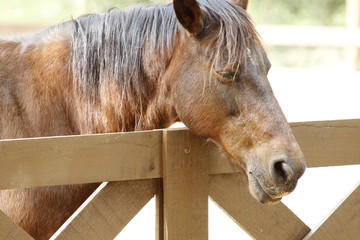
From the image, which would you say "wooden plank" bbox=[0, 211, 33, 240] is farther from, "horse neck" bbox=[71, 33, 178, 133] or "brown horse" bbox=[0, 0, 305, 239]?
"horse neck" bbox=[71, 33, 178, 133]

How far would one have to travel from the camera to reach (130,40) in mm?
2900

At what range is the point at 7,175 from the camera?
82.9 inches

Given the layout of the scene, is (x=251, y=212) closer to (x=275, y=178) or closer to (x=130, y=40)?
(x=275, y=178)

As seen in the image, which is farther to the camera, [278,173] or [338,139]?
Result: [338,139]

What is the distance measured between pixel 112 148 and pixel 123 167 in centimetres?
9

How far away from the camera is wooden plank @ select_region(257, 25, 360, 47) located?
447 inches

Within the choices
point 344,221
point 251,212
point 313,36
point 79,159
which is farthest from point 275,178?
point 313,36

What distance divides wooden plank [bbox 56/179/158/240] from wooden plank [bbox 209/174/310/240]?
0.32 m

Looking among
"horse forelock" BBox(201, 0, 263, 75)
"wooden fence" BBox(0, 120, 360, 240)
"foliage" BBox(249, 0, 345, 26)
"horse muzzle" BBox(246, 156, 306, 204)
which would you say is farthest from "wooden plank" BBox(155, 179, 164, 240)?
"foliage" BBox(249, 0, 345, 26)

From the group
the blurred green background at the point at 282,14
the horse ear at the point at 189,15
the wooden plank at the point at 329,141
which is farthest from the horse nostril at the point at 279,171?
the blurred green background at the point at 282,14

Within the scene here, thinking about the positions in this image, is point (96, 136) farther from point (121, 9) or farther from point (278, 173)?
point (121, 9)

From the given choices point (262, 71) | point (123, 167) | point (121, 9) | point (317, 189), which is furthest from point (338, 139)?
point (317, 189)

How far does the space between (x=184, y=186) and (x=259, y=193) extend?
290 millimetres

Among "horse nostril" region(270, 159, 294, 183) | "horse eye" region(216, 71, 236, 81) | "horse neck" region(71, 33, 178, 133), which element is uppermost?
"horse neck" region(71, 33, 178, 133)
